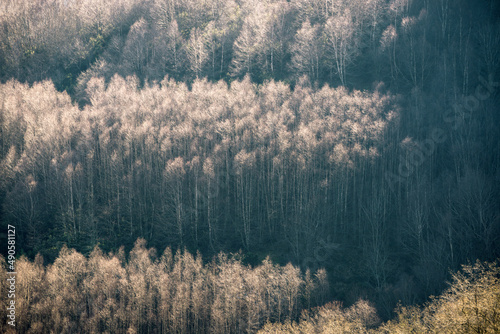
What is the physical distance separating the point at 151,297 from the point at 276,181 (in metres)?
28.9

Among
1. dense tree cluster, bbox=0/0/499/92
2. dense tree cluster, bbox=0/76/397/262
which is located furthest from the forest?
dense tree cluster, bbox=0/0/499/92

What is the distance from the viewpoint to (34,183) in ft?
185

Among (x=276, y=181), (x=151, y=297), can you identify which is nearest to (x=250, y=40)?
(x=276, y=181)

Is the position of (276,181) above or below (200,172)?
below

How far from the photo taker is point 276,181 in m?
60.7

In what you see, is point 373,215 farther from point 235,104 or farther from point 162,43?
point 162,43

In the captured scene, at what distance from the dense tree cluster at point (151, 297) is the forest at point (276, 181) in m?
0.25

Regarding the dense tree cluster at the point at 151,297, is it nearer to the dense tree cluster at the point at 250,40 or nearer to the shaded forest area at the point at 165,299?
the shaded forest area at the point at 165,299

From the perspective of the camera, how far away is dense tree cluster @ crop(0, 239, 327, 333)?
133 feet

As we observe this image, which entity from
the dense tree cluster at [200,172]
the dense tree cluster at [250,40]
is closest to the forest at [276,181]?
the dense tree cluster at [200,172]

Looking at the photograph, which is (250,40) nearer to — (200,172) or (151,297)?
(200,172)

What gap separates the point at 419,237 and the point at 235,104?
136 ft

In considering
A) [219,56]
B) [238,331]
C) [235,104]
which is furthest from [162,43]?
[238,331]

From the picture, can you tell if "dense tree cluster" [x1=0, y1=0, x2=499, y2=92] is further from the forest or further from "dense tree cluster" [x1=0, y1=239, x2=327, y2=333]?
"dense tree cluster" [x1=0, y1=239, x2=327, y2=333]
